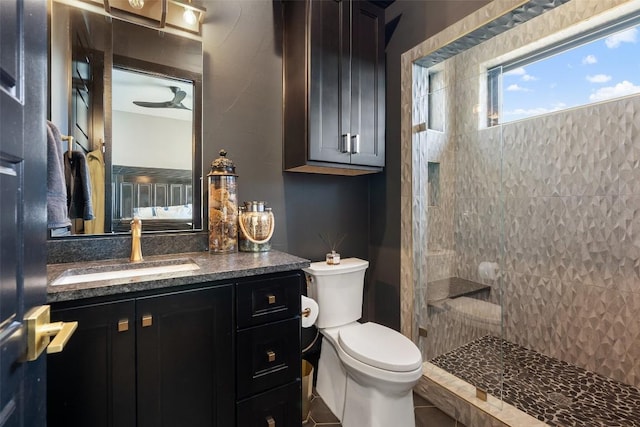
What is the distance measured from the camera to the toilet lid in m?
1.40

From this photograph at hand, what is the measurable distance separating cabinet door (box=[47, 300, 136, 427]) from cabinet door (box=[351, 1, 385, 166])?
1428 millimetres

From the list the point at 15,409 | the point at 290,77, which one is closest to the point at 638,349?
the point at 290,77

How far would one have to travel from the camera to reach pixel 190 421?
113 centimetres

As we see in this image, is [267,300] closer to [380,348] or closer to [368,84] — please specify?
[380,348]

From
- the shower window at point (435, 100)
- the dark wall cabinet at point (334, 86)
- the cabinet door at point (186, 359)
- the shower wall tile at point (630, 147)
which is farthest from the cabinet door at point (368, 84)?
the shower wall tile at point (630, 147)

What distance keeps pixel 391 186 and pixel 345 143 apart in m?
0.53

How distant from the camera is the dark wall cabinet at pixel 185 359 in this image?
958 mm

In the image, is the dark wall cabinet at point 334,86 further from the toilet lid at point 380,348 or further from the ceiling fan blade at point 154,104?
the toilet lid at point 380,348

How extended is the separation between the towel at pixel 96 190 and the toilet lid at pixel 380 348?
1355 mm

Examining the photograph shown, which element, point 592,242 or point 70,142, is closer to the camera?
point 70,142

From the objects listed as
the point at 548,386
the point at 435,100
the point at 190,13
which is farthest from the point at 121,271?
the point at 548,386

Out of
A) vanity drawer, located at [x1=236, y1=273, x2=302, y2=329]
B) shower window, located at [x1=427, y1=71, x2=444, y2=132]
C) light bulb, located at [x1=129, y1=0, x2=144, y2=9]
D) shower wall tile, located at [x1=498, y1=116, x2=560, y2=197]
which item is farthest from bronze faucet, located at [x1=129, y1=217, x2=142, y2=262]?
shower wall tile, located at [x1=498, y1=116, x2=560, y2=197]

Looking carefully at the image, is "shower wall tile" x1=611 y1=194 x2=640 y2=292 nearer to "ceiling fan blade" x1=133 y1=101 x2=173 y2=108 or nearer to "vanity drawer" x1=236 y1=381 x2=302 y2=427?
"vanity drawer" x1=236 y1=381 x2=302 y2=427

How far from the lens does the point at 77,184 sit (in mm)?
1331
